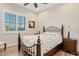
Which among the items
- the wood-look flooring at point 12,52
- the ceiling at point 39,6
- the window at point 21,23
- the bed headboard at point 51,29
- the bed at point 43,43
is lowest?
the wood-look flooring at point 12,52

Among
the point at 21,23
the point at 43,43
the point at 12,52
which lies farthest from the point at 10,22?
the point at 43,43

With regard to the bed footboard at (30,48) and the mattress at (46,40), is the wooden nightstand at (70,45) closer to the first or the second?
the mattress at (46,40)

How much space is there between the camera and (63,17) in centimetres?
183

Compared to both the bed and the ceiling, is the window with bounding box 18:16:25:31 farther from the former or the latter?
the ceiling

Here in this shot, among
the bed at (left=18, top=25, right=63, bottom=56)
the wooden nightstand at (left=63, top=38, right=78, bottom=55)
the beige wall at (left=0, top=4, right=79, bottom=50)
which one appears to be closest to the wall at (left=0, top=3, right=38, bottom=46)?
the beige wall at (left=0, top=4, right=79, bottom=50)

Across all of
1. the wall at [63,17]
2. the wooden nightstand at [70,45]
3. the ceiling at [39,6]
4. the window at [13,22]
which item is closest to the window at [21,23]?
the window at [13,22]

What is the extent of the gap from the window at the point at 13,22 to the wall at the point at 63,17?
15.2 inches

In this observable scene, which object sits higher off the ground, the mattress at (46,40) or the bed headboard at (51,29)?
the bed headboard at (51,29)

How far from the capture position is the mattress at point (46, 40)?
175cm

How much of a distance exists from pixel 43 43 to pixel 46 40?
82 millimetres

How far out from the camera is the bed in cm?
174

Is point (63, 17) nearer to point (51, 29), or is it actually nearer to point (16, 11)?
point (51, 29)

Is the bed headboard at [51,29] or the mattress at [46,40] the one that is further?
the bed headboard at [51,29]

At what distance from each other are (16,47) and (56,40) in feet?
2.60
